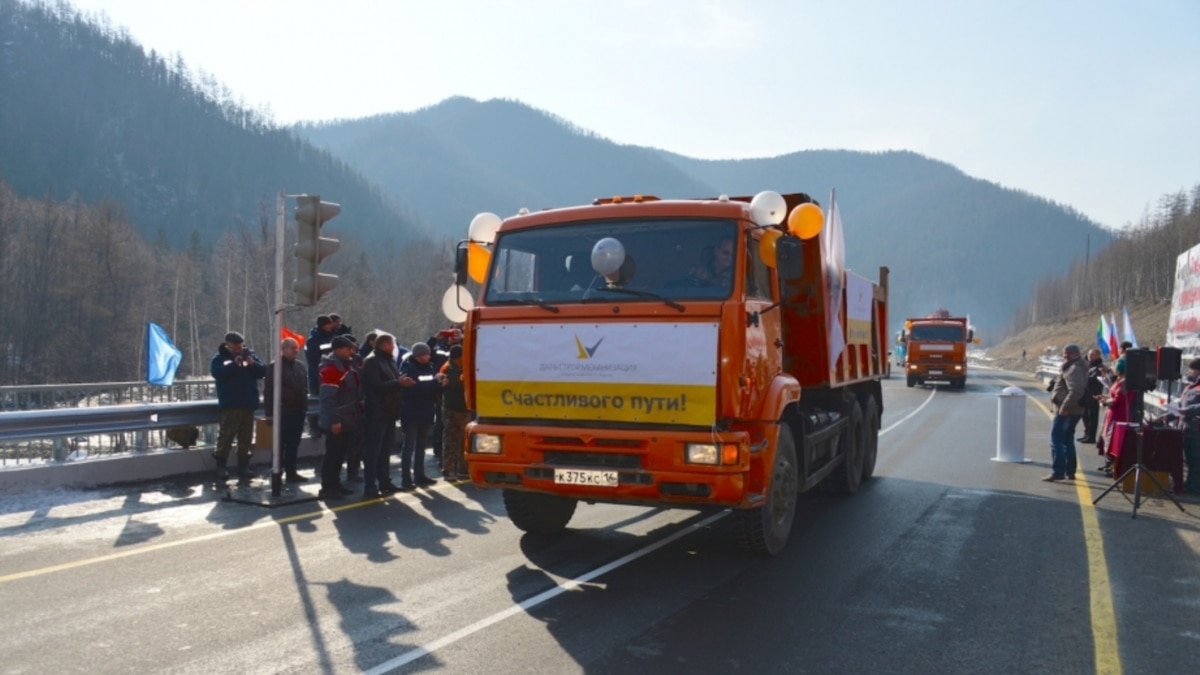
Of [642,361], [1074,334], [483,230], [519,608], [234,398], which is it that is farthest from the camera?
[1074,334]

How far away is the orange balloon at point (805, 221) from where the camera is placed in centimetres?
698

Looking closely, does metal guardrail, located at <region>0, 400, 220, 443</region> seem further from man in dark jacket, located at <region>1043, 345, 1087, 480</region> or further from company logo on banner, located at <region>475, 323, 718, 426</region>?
man in dark jacket, located at <region>1043, 345, 1087, 480</region>

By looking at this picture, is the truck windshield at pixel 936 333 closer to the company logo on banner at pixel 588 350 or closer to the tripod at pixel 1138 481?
the tripod at pixel 1138 481

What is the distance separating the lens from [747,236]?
21.6 feet

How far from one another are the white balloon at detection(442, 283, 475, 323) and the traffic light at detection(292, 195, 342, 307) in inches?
75.0

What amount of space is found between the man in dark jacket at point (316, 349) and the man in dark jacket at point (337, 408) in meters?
2.04

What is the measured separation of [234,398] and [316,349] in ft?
7.01

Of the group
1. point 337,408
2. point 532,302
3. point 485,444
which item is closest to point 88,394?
point 337,408

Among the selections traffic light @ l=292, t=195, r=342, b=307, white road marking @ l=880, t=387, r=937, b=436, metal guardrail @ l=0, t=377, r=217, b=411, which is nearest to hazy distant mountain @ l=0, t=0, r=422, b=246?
white road marking @ l=880, t=387, r=937, b=436

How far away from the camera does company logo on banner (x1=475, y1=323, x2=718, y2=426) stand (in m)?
6.09

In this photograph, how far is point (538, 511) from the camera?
754 cm

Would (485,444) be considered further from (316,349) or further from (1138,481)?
(1138,481)

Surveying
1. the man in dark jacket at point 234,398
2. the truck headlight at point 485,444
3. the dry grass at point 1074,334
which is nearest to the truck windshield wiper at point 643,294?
the truck headlight at point 485,444

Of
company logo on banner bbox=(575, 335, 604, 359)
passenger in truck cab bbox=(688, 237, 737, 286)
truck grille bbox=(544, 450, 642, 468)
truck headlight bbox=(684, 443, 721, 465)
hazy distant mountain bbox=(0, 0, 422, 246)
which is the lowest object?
truck grille bbox=(544, 450, 642, 468)
